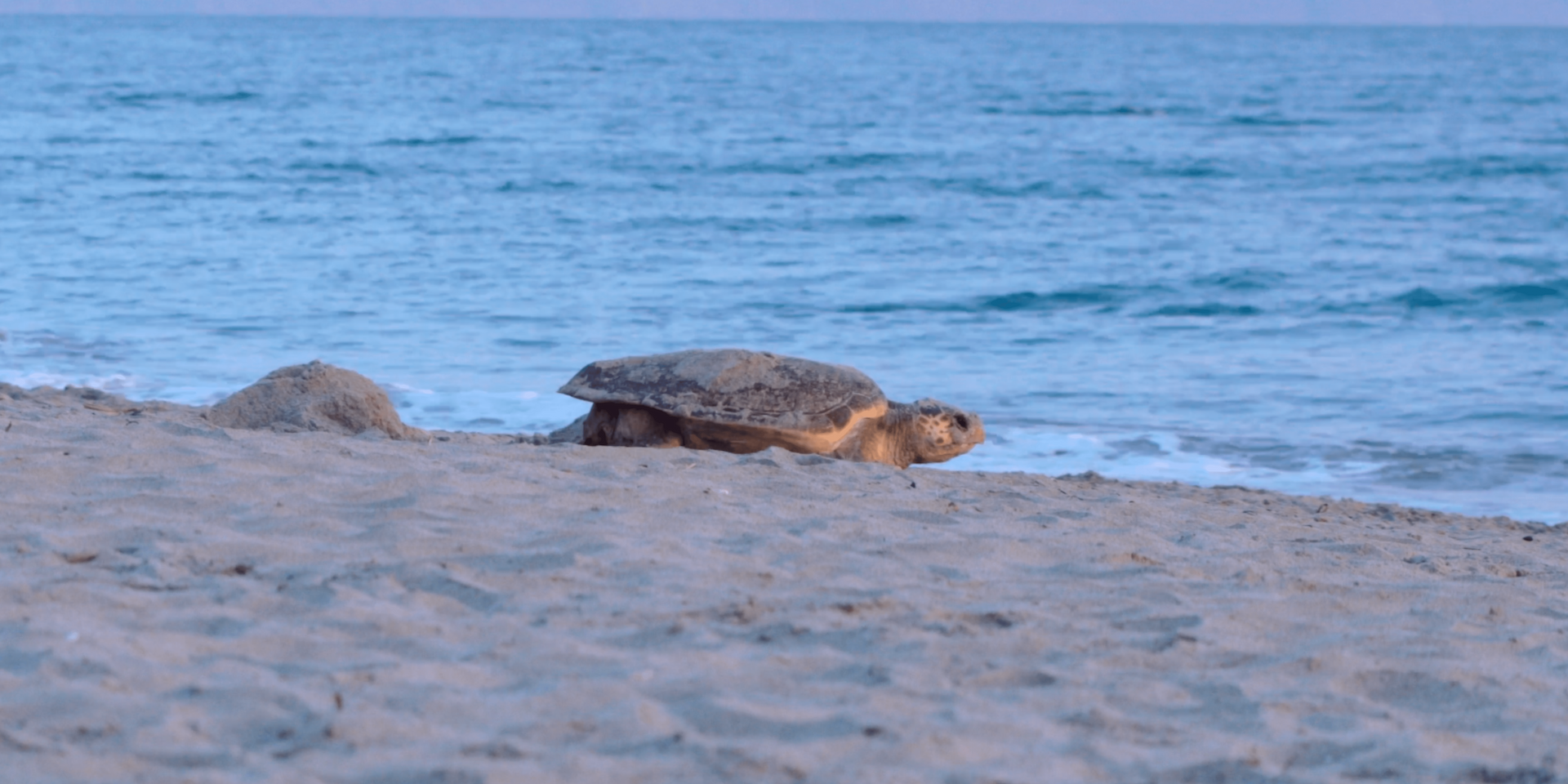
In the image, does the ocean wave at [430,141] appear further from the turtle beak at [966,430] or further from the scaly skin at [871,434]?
the turtle beak at [966,430]

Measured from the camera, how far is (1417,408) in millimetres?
8945

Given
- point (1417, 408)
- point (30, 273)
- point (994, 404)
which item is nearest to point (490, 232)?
point (30, 273)

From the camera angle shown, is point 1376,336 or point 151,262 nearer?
point 1376,336

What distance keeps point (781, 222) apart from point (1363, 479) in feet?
37.6

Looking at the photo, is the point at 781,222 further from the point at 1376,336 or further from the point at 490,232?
the point at 1376,336

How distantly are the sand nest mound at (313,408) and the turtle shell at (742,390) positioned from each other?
0.79 meters

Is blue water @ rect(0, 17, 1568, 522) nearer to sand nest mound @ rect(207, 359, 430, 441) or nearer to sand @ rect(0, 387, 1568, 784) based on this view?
sand nest mound @ rect(207, 359, 430, 441)

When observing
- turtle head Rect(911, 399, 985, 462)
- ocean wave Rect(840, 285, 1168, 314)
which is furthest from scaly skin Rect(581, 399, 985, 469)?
ocean wave Rect(840, 285, 1168, 314)

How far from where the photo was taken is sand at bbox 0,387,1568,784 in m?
2.16

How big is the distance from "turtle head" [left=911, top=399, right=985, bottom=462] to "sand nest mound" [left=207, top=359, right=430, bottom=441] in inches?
85.9

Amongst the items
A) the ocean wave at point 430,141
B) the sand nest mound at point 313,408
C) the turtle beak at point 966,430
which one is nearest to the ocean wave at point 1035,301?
the turtle beak at point 966,430

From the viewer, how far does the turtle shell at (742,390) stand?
5.49 metres

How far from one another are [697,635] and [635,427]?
2.97 m

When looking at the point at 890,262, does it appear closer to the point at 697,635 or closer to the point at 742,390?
the point at 742,390
